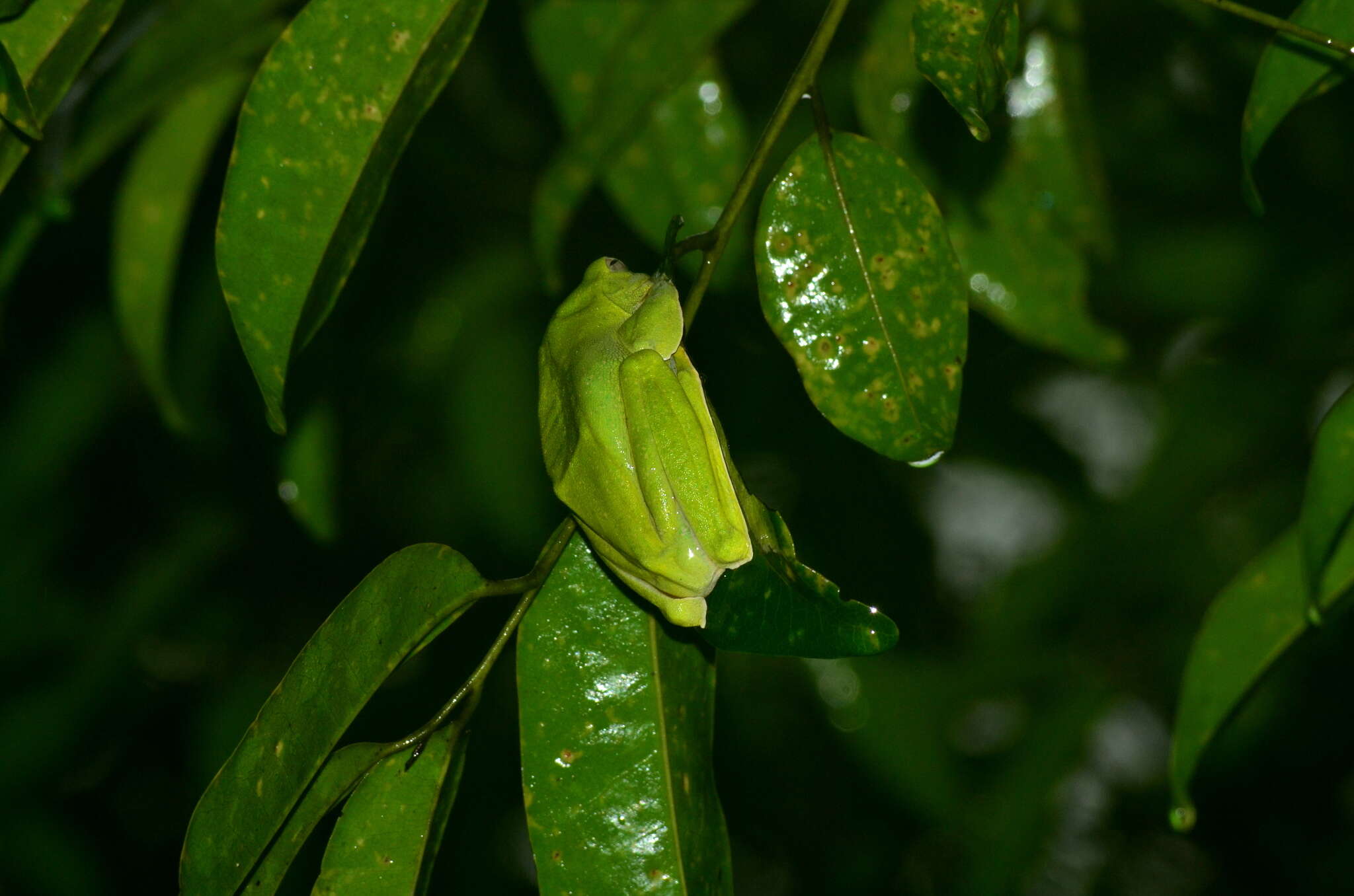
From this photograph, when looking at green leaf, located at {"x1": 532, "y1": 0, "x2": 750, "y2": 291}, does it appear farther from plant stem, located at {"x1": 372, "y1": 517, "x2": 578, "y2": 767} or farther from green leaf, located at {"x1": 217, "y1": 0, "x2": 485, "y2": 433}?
plant stem, located at {"x1": 372, "y1": 517, "x2": 578, "y2": 767}

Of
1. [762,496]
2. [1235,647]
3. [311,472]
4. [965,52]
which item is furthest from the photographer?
[762,496]

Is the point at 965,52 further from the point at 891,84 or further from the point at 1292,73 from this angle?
the point at 891,84

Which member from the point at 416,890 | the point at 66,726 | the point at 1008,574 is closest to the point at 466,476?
the point at 66,726

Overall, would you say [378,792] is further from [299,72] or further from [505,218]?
[505,218]

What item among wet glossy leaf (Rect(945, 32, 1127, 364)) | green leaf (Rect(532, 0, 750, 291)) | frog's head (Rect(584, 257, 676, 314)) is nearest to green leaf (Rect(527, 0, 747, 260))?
green leaf (Rect(532, 0, 750, 291))

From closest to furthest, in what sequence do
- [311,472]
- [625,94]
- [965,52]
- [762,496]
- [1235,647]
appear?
[965,52]
[1235,647]
[625,94]
[311,472]
[762,496]

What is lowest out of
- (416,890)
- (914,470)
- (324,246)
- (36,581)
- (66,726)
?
(914,470)

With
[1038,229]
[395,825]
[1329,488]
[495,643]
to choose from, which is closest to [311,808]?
[395,825]
